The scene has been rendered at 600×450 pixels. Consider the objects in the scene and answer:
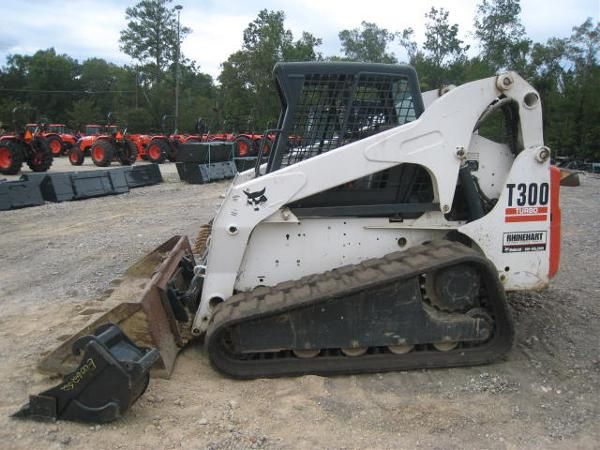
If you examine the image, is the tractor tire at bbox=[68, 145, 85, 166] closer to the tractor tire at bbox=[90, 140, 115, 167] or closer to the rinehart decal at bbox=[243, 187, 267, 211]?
the tractor tire at bbox=[90, 140, 115, 167]

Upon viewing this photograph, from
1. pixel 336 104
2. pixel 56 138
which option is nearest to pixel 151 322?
pixel 336 104

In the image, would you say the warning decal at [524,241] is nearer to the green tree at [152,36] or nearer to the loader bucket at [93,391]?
the loader bucket at [93,391]

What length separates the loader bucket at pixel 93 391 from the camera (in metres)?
3.18

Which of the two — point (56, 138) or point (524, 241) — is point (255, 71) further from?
point (524, 241)

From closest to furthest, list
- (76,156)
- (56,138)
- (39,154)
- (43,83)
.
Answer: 1. (39,154)
2. (76,156)
3. (56,138)
4. (43,83)

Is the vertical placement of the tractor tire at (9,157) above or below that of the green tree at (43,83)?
below

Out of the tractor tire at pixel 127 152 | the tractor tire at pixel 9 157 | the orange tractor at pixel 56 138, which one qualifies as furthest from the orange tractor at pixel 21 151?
the tractor tire at pixel 127 152

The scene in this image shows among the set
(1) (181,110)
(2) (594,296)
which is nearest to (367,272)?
(2) (594,296)

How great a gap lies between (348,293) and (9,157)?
60.0ft

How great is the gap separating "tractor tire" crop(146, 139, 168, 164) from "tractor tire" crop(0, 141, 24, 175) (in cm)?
818

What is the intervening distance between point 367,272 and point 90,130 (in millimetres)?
31779

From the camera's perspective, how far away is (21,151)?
1897 centimetres

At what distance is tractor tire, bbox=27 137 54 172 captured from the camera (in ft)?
63.5

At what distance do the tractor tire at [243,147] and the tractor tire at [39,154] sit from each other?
756cm
